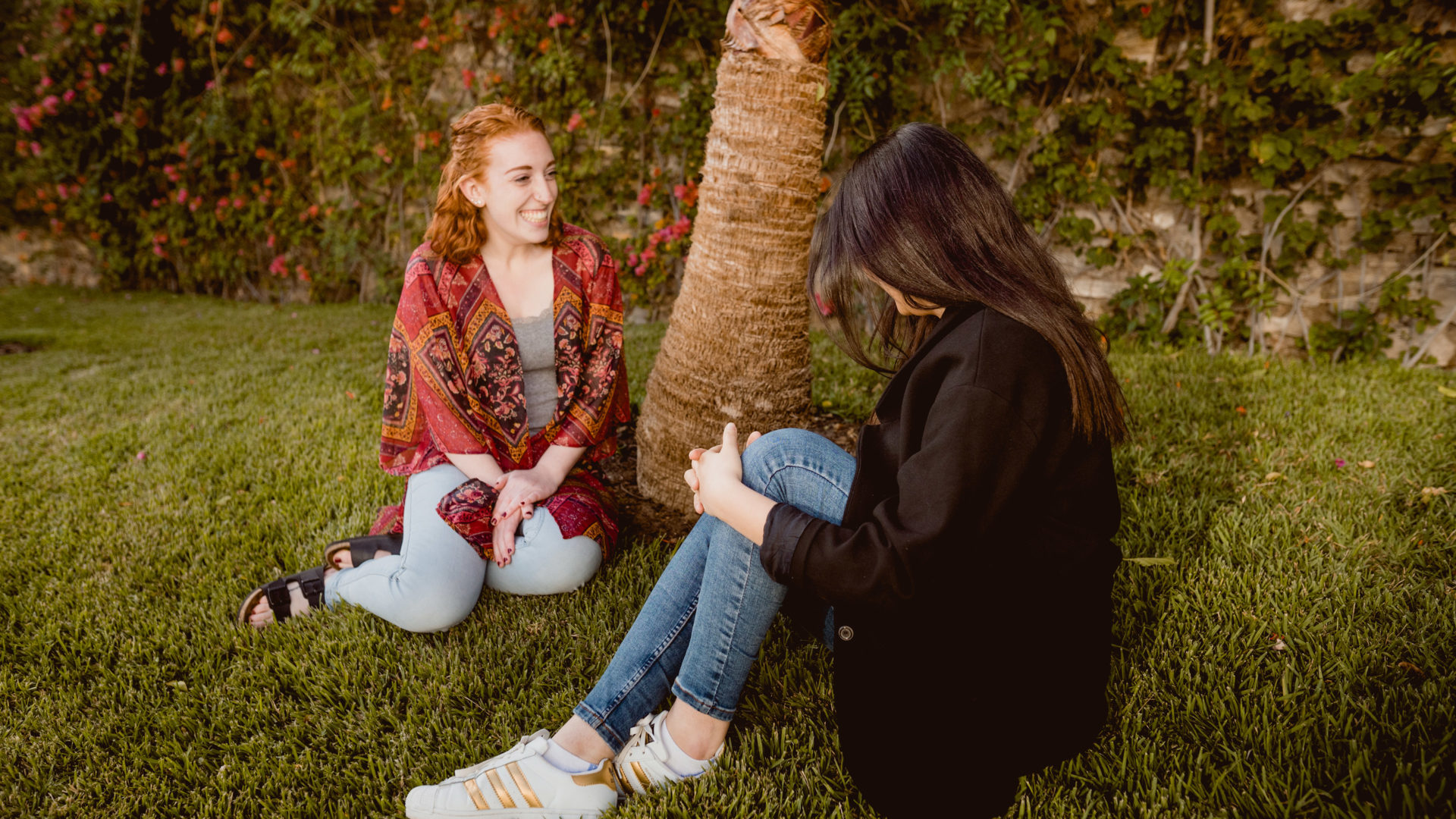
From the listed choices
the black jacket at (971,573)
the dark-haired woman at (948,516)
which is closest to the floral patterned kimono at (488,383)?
the dark-haired woman at (948,516)

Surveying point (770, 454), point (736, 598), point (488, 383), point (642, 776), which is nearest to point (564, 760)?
point (642, 776)

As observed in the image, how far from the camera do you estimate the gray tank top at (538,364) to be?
2605mm

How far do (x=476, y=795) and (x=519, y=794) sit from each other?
0.33ft

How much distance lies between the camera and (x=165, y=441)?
3.85m

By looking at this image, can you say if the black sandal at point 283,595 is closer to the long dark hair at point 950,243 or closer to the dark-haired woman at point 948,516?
the dark-haired woman at point 948,516

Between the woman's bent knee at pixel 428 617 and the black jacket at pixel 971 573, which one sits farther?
the woman's bent knee at pixel 428 617

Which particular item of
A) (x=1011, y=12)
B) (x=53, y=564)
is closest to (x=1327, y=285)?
(x=1011, y=12)

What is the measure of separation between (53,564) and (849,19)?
501 cm

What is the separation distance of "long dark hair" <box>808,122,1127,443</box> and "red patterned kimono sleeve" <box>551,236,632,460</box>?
4.15 feet

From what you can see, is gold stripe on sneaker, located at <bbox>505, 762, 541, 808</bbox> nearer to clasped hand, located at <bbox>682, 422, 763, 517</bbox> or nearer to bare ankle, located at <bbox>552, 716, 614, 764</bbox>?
bare ankle, located at <bbox>552, 716, 614, 764</bbox>

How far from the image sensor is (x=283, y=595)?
2391 mm

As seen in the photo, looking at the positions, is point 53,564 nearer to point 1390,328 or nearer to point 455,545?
point 455,545

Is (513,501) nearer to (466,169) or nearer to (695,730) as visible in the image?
(695,730)

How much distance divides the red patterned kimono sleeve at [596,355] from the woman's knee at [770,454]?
1.05 metres
